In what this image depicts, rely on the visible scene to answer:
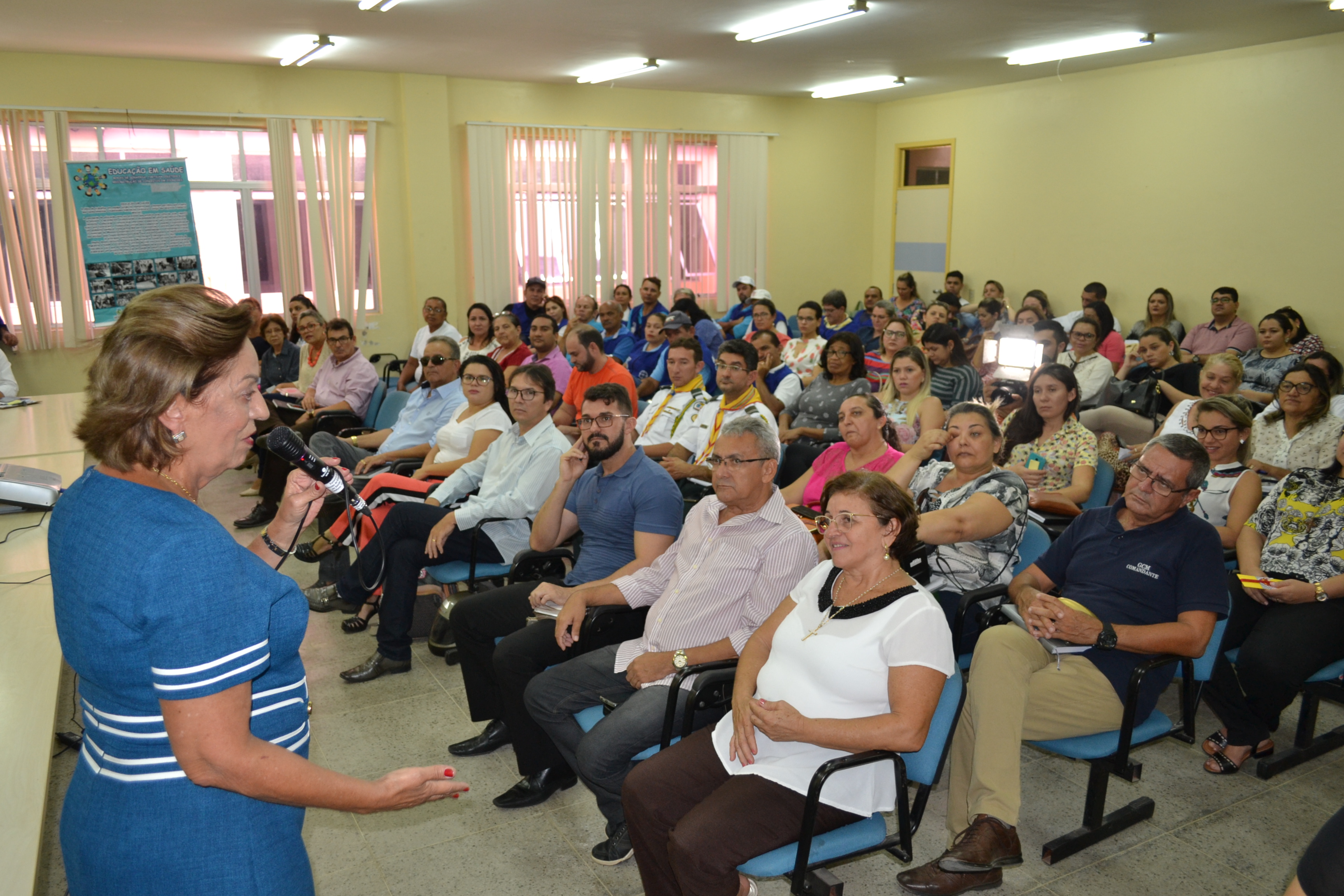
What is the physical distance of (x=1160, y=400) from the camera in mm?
6281

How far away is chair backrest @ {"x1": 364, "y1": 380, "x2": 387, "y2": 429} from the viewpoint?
231 inches

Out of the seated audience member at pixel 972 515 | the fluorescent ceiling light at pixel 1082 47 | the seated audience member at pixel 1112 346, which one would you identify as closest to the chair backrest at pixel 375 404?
the seated audience member at pixel 972 515

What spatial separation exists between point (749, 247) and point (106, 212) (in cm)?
657

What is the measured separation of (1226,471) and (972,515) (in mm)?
1403

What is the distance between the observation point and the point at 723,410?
15.9 ft

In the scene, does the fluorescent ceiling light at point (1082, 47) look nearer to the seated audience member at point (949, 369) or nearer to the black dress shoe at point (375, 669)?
the seated audience member at point (949, 369)

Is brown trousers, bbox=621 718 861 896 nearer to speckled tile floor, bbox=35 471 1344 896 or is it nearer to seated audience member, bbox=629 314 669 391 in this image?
speckled tile floor, bbox=35 471 1344 896

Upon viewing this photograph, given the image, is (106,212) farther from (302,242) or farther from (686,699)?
(686,699)

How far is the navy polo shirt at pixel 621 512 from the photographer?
9.87ft

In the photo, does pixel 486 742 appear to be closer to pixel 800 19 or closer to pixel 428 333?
pixel 800 19

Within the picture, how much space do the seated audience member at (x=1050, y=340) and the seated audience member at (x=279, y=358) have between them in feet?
18.9

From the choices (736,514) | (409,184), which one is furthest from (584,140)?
(736,514)

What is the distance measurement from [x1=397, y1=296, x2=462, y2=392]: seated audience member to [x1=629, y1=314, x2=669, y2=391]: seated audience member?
59.0 inches

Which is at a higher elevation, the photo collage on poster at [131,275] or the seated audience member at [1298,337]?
the photo collage on poster at [131,275]
